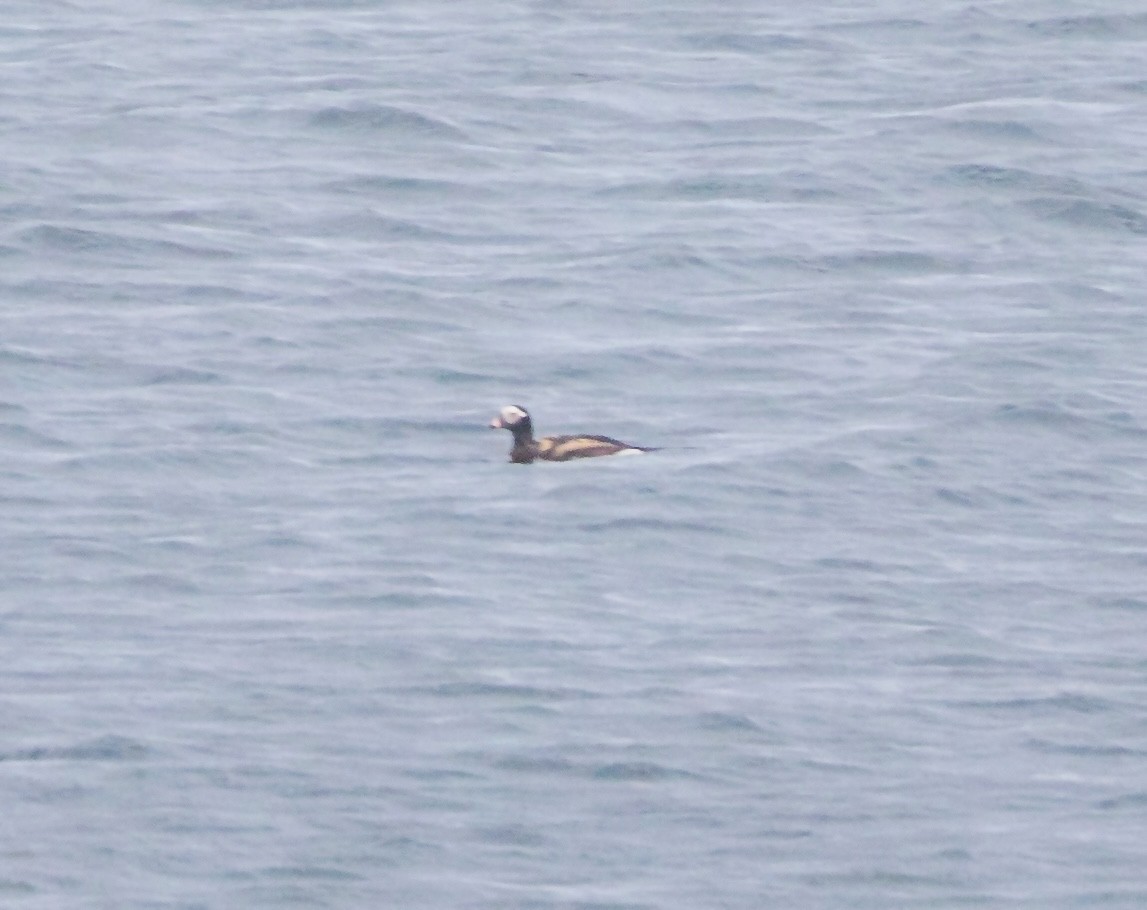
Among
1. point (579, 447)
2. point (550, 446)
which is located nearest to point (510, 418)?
point (550, 446)

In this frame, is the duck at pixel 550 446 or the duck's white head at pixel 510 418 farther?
the duck's white head at pixel 510 418

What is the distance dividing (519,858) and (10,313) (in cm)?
989

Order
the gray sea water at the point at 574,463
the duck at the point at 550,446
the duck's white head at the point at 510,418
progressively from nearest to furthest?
the gray sea water at the point at 574,463 < the duck at the point at 550,446 < the duck's white head at the point at 510,418

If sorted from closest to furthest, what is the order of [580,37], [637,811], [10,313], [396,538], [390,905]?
[390,905] → [637,811] → [396,538] → [10,313] → [580,37]

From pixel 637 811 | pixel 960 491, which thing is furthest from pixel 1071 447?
pixel 637 811

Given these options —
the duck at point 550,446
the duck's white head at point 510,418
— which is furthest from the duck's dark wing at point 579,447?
the duck's white head at point 510,418

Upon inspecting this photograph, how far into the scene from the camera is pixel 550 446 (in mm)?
19328

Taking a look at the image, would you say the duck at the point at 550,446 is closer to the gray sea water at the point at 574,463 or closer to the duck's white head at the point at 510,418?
the duck's white head at the point at 510,418

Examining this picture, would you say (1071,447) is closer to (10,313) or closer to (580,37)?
(10,313)

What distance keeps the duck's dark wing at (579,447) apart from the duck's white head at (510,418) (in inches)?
7.1

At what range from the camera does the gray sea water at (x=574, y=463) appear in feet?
44.3

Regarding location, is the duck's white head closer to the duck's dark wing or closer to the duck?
the duck

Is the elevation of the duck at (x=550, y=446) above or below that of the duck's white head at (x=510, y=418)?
below

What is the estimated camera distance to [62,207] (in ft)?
81.5
